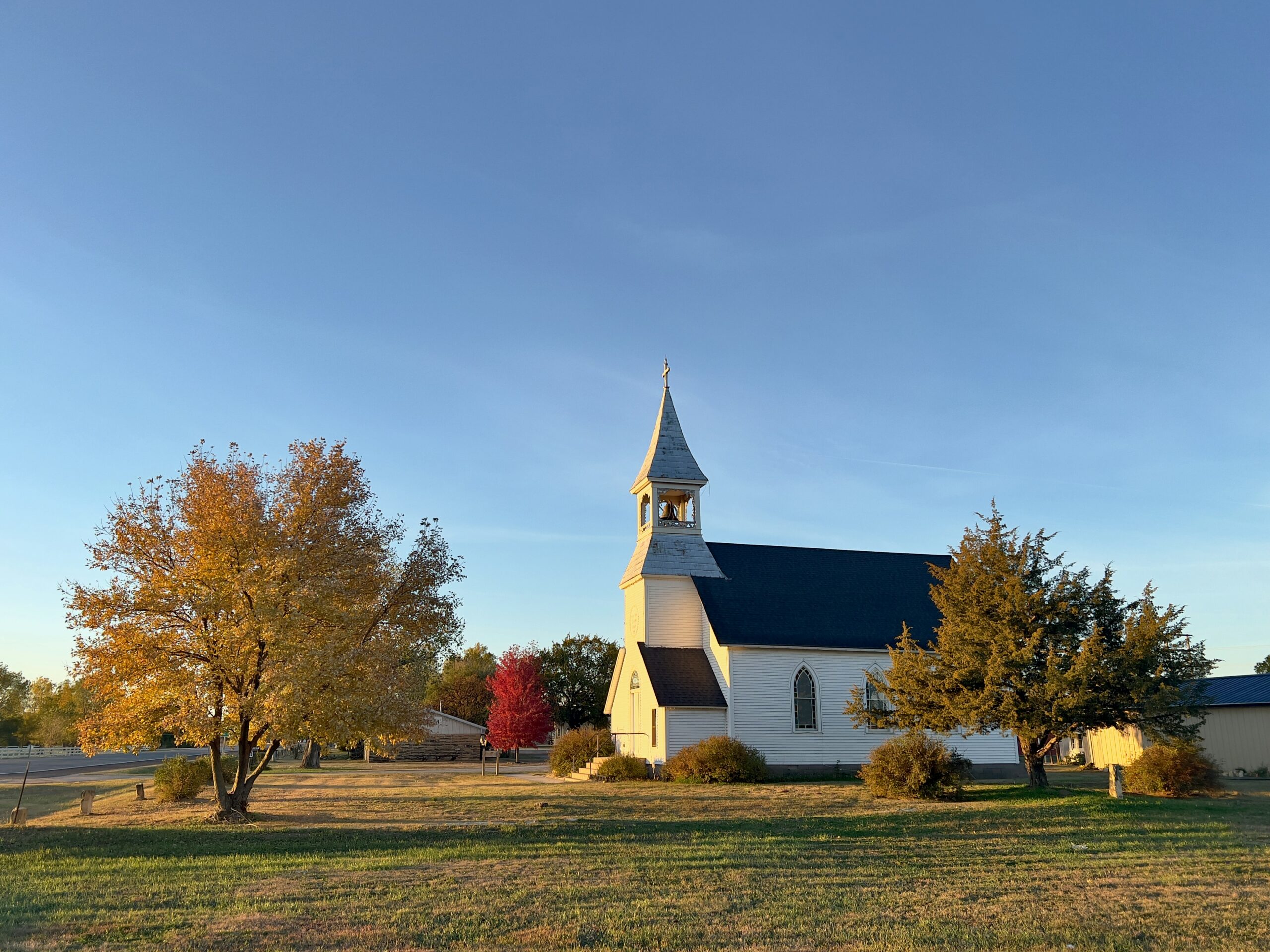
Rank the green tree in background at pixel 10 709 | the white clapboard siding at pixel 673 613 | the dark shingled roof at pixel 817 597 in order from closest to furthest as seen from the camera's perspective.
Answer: the dark shingled roof at pixel 817 597 → the white clapboard siding at pixel 673 613 → the green tree in background at pixel 10 709

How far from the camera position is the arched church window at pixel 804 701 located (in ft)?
120

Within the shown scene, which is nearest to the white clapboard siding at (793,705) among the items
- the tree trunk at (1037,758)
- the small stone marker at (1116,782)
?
the tree trunk at (1037,758)

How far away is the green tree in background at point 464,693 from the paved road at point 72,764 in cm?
1743

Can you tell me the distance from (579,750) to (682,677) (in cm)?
588

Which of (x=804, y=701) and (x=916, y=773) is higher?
(x=804, y=701)

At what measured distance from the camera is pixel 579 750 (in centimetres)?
3912

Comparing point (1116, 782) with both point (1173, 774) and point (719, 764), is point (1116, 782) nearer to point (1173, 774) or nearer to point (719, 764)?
point (1173, 774)

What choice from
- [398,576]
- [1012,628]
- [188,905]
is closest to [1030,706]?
[1012,628]

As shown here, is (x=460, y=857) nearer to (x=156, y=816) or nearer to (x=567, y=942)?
(x=567, y=942)

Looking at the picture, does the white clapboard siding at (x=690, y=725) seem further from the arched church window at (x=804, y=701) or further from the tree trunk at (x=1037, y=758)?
the tree trunk at (x=1037, y=758)

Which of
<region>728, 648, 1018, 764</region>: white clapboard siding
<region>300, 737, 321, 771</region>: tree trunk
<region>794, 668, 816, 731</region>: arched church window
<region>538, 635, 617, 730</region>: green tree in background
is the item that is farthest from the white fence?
<region>794, 668, 816, 731</region>: arched church window

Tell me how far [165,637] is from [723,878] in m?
14.3

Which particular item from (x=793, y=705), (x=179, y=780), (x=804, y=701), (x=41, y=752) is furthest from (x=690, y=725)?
(x=41, y=752)

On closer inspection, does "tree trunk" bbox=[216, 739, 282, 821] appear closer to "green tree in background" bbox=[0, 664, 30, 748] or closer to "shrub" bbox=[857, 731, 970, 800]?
"shrub" bbox=[857, 731, 970, 800]
